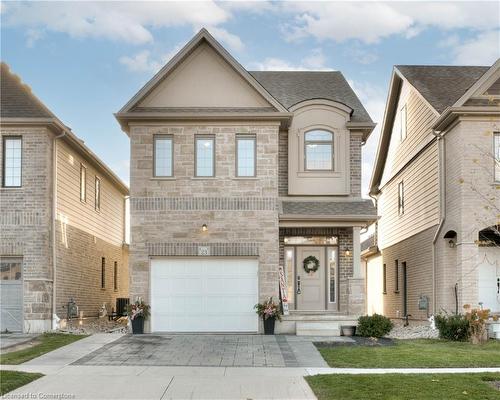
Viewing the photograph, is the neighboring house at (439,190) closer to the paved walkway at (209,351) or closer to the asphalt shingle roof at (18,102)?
the paved walkway at (209,351)

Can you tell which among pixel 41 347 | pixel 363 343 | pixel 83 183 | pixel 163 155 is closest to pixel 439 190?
pixel 363 343

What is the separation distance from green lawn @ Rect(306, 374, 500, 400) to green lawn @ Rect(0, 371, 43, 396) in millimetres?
4794

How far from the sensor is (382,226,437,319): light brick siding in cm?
2308

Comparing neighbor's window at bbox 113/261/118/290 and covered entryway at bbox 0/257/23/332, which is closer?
covered entryway at bbox 0/257/23/332

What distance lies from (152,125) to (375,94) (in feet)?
41.8

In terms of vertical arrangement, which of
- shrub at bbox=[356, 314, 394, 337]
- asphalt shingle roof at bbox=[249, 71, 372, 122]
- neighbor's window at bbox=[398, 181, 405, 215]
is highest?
asphalt shingle roof at bbox=[249, 71, 372, 122]

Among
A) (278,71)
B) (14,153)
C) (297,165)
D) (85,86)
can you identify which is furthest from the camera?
(278,71)

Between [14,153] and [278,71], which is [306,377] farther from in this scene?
[278,71]

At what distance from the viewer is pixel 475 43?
63.1ft

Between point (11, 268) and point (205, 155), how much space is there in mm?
6527

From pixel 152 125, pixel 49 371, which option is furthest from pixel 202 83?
pixel 49 371

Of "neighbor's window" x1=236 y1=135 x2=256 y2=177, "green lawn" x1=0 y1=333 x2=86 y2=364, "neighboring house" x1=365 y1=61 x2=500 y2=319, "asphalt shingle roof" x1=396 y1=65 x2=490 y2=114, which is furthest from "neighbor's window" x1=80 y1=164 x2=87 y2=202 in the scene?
"asphalt shingle roof" x1=396 y1=65 x2=490 y2=114

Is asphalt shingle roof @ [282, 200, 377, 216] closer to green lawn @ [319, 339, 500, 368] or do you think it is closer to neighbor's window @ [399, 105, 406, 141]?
green lawn @ [319, 339, 500, 368]

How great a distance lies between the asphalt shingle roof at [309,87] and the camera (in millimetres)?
23188
